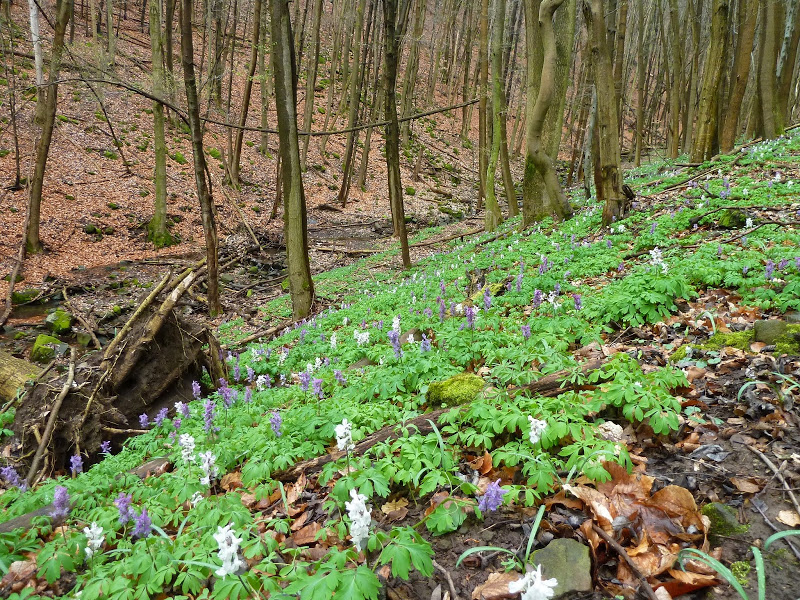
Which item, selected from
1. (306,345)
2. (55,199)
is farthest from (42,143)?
(306,345)

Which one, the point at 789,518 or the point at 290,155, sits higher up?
the point at 290,155

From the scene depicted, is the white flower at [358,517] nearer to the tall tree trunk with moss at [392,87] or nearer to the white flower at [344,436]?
the white flower at [344,436]

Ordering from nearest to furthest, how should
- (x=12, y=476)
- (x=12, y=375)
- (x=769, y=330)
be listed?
(x=769, y=330), (x=12, y=476), (x=12, y=375)

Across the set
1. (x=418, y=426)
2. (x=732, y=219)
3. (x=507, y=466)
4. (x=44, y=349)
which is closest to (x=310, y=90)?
(x=44, y=349)

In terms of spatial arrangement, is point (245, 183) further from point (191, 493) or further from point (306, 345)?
point (191, 493)

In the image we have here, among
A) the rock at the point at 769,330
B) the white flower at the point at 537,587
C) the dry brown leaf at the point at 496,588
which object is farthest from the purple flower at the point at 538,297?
the white flower at the point at 537,587

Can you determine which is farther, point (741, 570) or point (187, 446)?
point (187, 446)

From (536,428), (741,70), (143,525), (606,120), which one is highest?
(741,70)

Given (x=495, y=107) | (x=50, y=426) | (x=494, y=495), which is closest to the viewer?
(x=494, y=495)

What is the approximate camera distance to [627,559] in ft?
6.28

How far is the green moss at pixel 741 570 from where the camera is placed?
5.87 ft

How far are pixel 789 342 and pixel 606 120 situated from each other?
234 inches

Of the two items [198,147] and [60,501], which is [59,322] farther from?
[60,501]

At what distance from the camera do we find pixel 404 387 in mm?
3914
